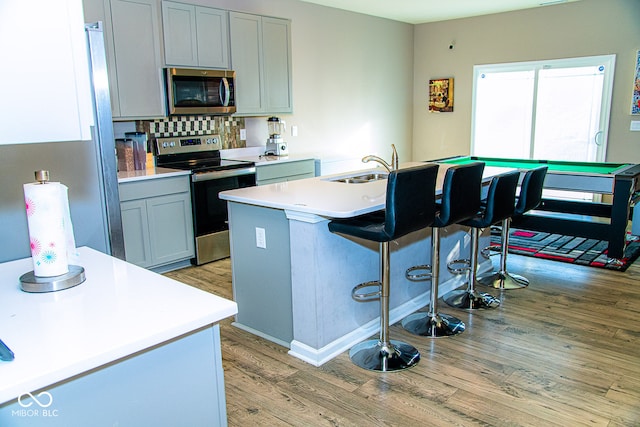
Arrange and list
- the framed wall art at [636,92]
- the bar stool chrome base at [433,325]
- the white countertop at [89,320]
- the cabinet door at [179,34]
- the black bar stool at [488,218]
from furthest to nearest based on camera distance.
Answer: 1. the framed wall art at [636,92]
2. the cabinet door at [179,34]
3. the black bar stool at [488,218]
4. the bar stool chrome base at [433,325]
5. the white countertop at [89,320]

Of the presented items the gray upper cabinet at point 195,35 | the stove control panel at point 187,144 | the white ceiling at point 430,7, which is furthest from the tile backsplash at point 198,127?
the white ceiling at point 430,7

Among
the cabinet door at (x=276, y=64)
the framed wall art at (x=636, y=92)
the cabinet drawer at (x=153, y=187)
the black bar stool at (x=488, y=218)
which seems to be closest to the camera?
the black bar stool at (x=488, y=218)

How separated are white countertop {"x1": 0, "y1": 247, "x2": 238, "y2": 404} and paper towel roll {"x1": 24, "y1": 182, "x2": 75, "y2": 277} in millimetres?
81

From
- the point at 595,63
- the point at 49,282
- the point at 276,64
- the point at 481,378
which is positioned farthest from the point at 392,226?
the point at 595,63

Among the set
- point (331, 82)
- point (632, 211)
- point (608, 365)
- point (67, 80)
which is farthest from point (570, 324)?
point (331, 82)

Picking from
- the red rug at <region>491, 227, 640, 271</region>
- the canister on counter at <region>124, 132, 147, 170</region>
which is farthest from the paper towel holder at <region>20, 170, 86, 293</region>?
the red rug at <region>491, 227, 640, 271</region>

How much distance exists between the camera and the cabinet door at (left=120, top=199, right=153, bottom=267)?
4176mm

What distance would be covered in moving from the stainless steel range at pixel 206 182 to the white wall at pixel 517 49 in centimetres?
386

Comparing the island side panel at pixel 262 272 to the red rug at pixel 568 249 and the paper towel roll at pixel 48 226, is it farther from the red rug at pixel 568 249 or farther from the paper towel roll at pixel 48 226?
the red rug at pixel 568 249

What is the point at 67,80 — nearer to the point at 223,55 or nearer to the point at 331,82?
the point at 223,55

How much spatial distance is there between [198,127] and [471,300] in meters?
3.29

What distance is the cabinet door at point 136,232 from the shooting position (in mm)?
4176

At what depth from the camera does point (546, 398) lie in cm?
250

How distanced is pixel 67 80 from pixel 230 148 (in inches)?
174
